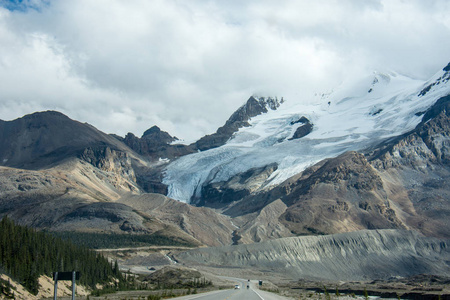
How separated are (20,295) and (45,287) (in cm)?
903

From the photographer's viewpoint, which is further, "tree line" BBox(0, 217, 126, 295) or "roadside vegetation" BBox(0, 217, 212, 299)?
"tree line" BBox(0, 217, 126, 295)

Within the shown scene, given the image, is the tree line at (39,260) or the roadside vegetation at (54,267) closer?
the roadside vegetation at (54,267)

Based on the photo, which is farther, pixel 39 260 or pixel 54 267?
pixel 54 267

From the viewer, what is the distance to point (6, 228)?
262 ft

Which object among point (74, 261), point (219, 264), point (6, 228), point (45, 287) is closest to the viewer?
point (45, 287)

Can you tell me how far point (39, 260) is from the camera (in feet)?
253

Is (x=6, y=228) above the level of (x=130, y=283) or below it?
above

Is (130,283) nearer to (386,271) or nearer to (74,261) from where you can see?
(74,261)

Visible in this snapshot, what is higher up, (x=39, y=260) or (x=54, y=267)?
(x=39, y=260)

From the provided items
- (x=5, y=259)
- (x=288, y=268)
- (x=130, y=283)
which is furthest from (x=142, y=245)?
(x=5, y=259)

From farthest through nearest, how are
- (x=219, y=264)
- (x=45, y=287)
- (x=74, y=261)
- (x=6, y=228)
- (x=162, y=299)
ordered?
(x=219, y=264)
(x=74, y=261)
(x=6, y=228)
(x=45, y=287)
(x=162, y=299)

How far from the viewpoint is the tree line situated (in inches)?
2690

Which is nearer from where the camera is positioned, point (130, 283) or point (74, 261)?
point (74, 261)

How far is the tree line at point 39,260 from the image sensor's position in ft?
224
